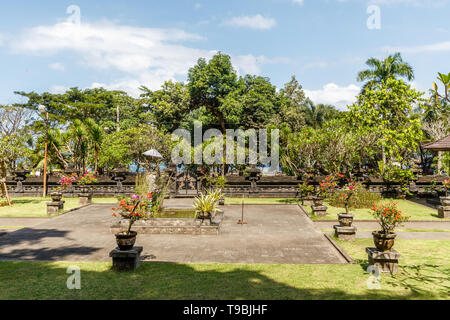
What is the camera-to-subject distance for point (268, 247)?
957cm

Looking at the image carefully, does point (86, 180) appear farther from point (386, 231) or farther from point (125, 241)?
point (386, 231)

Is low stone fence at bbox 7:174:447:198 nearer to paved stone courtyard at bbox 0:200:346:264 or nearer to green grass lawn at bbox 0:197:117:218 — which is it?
green grass lawn at bbox 0:197:117:218

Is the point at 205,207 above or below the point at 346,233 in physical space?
above

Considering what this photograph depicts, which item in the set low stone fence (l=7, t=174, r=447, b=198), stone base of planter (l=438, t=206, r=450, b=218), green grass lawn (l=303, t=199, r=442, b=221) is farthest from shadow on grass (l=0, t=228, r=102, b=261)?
stone base of planter (l=438, t=206, r=450, b=218)

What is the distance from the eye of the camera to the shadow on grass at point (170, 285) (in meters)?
5.73

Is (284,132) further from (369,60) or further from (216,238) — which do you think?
(216,238)

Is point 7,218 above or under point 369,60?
under

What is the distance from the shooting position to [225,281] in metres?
6.51

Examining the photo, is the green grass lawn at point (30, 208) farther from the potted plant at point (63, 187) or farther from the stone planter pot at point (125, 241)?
the stone planter pot at point (125, 241)

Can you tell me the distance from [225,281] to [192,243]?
3.71 m

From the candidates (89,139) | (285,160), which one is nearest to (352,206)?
(285,160)

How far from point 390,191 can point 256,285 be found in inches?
689

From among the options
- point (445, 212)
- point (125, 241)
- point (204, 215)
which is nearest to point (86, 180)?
point (204, 215)
